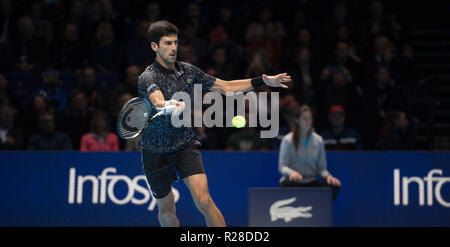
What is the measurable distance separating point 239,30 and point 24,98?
388 centimetres

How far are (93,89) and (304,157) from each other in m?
3.67

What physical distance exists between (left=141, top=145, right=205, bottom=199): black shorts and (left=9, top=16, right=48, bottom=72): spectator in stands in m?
6.13

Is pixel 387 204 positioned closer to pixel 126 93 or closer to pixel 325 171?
pixel 325 171

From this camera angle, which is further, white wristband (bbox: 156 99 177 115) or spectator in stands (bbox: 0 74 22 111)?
spectator in stands (bbox: 0 74 22 111)

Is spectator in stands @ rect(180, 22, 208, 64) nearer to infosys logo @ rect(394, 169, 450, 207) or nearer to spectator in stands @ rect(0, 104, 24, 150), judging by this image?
spectator in stands @ rect(0, 104, 24, 150)

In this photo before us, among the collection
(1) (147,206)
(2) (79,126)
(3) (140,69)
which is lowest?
(1) (147,206)

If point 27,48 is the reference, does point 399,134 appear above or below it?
below

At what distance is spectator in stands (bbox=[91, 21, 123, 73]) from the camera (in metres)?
11.0

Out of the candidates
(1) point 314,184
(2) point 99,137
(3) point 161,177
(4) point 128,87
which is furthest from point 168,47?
(4) point 128,87

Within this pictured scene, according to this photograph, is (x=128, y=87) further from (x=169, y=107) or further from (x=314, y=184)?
(x=169, y=107)

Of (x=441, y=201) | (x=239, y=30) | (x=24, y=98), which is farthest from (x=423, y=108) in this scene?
(x=24, y=98)

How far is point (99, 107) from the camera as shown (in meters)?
10.0

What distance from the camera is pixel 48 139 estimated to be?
925 cm

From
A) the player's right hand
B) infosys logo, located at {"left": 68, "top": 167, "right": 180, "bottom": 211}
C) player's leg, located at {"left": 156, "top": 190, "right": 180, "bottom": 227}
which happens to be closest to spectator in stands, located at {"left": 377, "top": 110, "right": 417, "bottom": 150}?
the player's right hand
